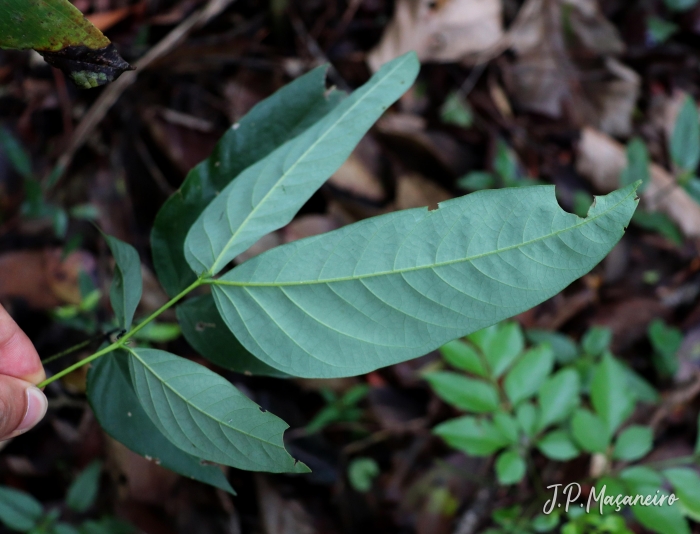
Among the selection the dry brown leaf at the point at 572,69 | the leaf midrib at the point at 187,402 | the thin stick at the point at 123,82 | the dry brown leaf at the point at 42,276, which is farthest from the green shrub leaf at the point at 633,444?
the thin stick at the point at 123,82

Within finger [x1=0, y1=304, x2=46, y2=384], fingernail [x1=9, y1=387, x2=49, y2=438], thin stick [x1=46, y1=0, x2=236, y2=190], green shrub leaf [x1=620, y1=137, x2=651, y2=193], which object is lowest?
green shrub leaf [x1=620, y1=137, x2=651, y2=193]

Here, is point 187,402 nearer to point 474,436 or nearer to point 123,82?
point 474,436

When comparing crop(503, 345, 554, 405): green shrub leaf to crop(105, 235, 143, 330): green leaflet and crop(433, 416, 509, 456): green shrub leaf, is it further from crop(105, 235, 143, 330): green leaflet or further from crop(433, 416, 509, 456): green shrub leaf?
crop(105, 235, 143, 330): green leaflet

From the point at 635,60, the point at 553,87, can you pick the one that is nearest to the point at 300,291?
the point at 553,87

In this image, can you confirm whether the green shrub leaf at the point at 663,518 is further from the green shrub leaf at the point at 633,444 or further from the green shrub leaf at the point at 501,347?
the green shrub leaf at the point at 501,347

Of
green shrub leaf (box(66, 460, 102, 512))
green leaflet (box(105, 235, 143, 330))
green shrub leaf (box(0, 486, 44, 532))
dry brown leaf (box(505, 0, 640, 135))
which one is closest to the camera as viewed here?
green leaflet (box(105, 235, 143, 330))

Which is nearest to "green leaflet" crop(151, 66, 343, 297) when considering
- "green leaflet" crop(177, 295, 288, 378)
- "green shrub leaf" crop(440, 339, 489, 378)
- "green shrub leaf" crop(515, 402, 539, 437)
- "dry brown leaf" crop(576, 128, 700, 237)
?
"green leaflet" crop(177, 295, 288, 378)

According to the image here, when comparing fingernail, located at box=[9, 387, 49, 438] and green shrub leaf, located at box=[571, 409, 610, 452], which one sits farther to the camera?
green shrub leaf, located at box=[571, 409, 610, 452]
